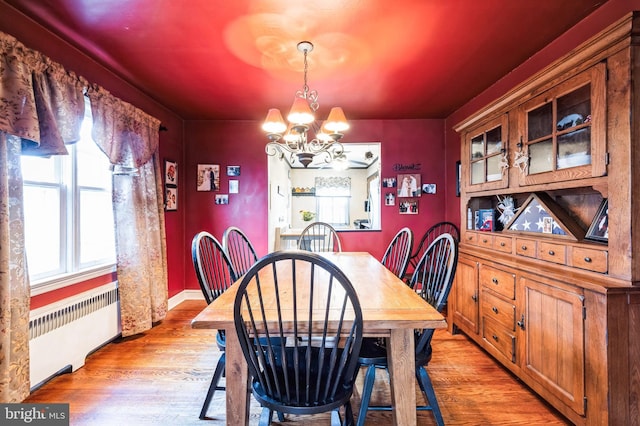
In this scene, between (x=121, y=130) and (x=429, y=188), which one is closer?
(x=121, y=130)

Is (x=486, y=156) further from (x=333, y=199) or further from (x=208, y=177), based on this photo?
(x=333, y=199)

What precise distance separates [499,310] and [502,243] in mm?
494

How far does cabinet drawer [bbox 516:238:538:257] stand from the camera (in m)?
2.00

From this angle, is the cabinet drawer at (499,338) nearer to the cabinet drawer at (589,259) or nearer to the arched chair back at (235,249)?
the cabinet drawer at (589,259)

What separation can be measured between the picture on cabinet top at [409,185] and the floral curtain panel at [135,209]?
2.87m

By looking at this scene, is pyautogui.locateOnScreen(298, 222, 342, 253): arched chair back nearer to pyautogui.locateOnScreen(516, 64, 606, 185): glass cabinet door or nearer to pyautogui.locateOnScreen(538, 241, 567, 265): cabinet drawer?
pyautogui.locateOnScreen(538, 241, 567, 265): cabinet drawer

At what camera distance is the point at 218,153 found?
4.03m

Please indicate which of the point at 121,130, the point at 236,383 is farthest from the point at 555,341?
the point at 121,130

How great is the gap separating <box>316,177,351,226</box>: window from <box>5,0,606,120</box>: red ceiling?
→ 17.7ft

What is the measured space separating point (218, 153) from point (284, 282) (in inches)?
109

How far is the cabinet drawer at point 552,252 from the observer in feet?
5.75

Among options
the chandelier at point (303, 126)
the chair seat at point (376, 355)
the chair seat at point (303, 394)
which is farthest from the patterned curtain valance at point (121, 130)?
the chair seat at point (376, 355)

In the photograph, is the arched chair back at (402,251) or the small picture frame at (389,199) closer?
the arched chair back at (402,251)

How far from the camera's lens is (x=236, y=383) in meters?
1.24
